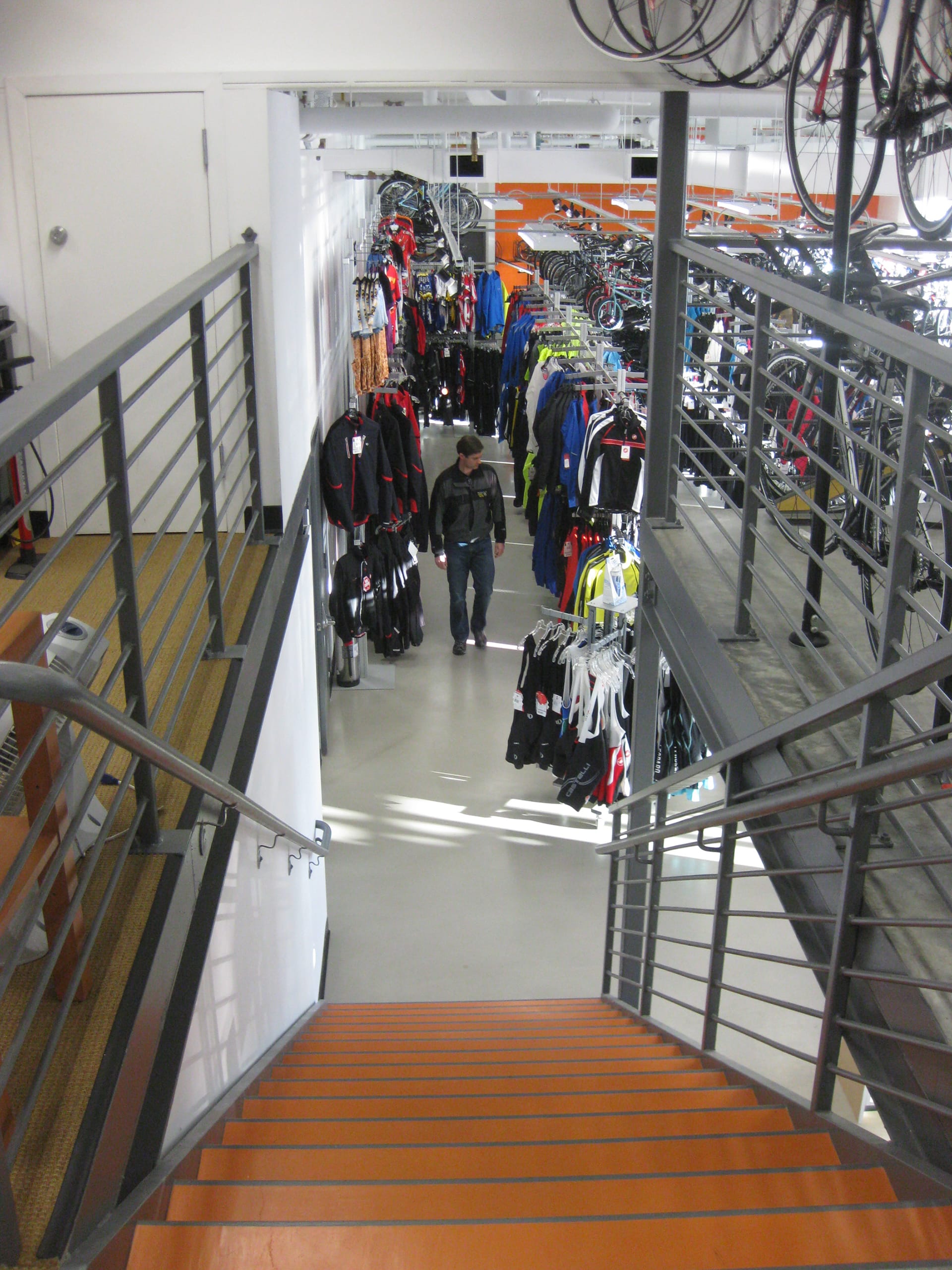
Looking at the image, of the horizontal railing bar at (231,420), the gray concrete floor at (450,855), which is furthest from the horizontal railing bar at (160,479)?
the gray concrete floor at (450,855)

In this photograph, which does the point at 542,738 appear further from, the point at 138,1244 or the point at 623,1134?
the point at 138,1244

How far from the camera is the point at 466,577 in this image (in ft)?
26.7

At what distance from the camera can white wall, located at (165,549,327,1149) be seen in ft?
7.98

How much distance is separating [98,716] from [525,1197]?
1.06 meters

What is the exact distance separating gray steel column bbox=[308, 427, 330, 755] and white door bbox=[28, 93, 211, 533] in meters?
1.95

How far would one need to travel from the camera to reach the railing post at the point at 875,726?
71.9 inches

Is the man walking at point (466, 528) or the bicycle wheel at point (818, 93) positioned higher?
the bicycle wheel at point (818, 93)

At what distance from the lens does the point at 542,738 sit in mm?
5781

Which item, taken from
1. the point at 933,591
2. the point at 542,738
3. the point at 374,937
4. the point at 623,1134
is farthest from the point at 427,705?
the point at 623,1134

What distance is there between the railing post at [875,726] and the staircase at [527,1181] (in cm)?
24

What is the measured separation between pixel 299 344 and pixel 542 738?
246cm

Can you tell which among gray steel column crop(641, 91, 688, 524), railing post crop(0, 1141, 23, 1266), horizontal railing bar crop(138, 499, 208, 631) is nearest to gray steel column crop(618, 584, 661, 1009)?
gray steel column crop(641, 91, 688, 524)

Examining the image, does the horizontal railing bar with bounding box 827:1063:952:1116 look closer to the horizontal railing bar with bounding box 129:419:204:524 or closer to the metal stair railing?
the metal stair railing

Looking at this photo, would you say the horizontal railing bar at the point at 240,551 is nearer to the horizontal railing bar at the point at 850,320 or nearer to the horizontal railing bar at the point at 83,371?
the horizontal railing bar at the point at 83,371
